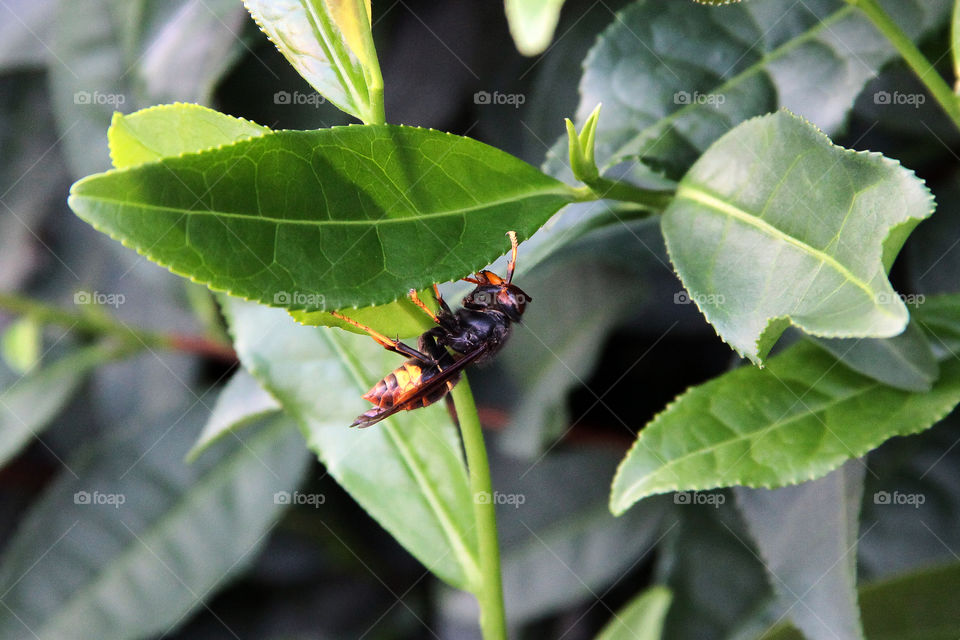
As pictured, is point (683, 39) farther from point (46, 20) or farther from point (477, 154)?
point (46, 20)

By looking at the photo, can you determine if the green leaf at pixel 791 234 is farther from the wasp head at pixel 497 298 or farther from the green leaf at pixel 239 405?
the green leaf at pixel 239 405

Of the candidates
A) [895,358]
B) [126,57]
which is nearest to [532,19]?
[895,358]

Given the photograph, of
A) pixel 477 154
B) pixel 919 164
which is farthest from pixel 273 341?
pixel 919 164

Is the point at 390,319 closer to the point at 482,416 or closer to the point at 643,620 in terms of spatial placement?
the point at 643,620

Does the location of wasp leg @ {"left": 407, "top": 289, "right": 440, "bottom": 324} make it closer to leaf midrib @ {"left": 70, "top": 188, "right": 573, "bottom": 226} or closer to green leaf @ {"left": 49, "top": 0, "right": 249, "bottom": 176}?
leaf midrib @ {"left": 70, "top": 188, "right": 573, "bottom": 226}

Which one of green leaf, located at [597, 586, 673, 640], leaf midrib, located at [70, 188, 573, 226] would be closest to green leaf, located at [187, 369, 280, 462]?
leaf midrib, located at [70, 188, 573, 226]
